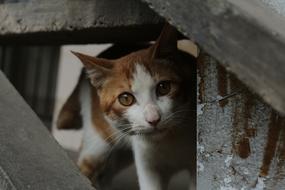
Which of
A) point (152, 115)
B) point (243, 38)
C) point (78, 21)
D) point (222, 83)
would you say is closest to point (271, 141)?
point (222, 83)

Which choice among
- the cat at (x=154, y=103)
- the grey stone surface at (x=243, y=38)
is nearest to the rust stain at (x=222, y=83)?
the grey stone surface at (x=243, y=38)

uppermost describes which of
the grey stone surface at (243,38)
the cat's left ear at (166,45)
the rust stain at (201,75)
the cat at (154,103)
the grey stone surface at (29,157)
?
the grey stone surface at (243,38)

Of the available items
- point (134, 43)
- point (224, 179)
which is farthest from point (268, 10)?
point (134, 43)

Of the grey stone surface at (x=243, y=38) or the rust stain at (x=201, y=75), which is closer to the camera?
the grey stone surface at (x=243, y=38)

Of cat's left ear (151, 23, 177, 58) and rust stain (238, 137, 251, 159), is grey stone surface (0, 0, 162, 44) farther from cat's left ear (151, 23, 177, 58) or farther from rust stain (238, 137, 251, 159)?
rust stain (238, 137, 251, 159)

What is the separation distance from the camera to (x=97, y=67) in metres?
2.26

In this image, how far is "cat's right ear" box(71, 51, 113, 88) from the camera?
2.22m

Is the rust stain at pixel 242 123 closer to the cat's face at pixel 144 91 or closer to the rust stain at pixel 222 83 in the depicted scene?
the rust stain at pixel 222 83

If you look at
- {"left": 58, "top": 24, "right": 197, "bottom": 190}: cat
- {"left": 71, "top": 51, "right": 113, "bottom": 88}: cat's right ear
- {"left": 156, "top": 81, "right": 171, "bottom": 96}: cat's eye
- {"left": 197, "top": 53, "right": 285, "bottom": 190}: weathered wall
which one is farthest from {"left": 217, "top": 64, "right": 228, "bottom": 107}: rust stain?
{"left": 71, "top": 51, "right": 113, "bottom": 88}: cat's right ear

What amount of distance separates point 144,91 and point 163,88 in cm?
7

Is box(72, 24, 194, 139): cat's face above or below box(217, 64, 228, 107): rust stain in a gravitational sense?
below

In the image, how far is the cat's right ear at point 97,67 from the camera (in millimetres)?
2217

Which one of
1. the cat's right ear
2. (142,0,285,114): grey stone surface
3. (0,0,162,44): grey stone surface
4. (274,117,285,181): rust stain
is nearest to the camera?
(142,0,285,114): grey stone surface

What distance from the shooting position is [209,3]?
1.29 m
